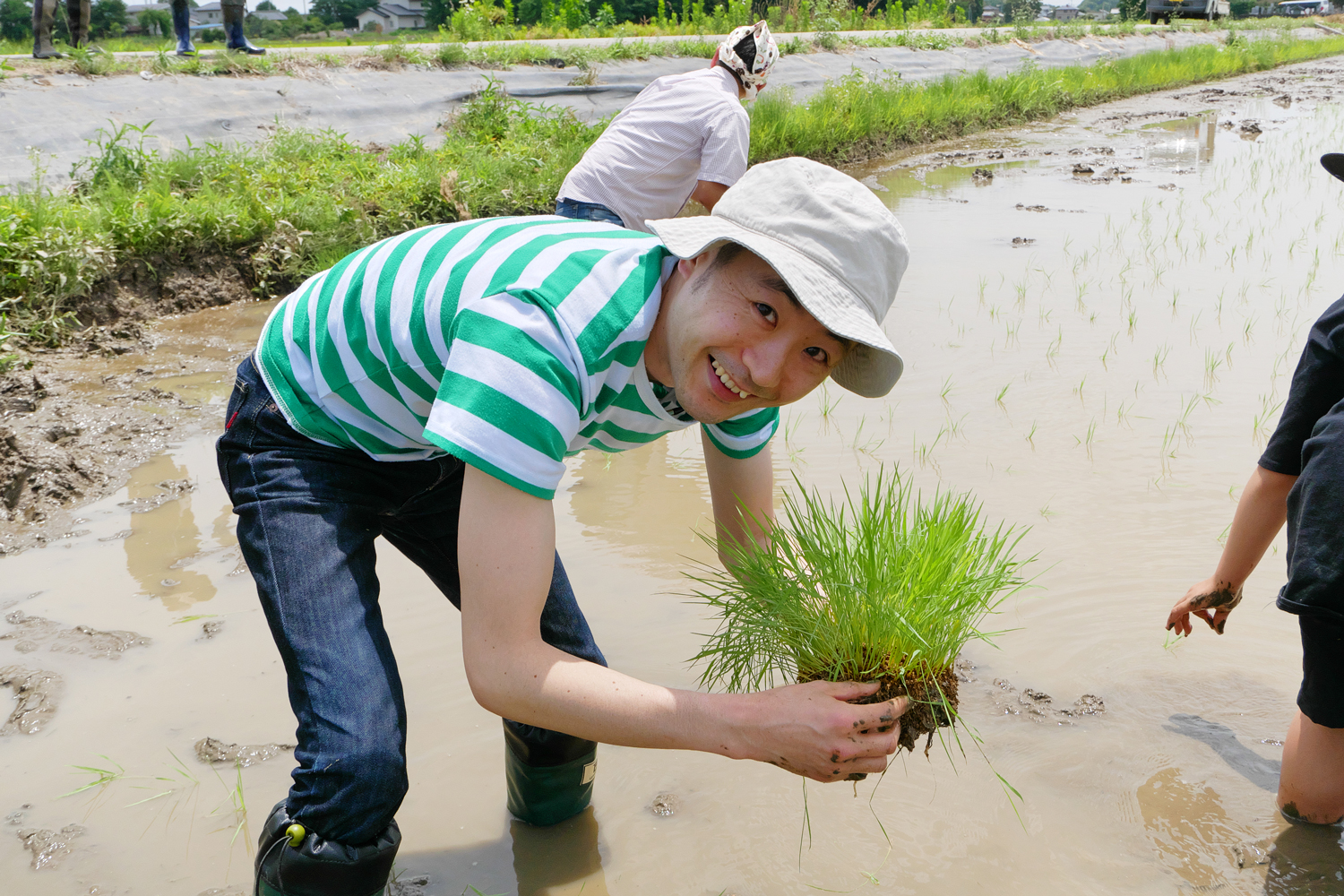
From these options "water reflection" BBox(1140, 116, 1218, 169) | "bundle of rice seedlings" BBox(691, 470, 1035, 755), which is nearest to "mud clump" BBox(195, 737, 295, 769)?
"bundle of rice seedlings" BBox(691, 470, 1035, 755)

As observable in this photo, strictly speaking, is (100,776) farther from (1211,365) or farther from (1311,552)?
(1211,365)

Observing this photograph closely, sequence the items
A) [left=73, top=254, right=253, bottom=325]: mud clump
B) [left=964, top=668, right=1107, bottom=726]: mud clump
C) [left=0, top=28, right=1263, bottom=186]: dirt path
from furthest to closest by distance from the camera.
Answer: [left=0, top=28, right=1263, bottom=186]: dirt path
[left=73, top=254, right=253, bottom=325]: mud clump
[left=964, top=668, right=1107, bottom=726]: mud clump

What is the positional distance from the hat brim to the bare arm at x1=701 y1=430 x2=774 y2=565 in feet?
1.40

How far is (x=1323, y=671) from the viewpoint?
5.34 feet

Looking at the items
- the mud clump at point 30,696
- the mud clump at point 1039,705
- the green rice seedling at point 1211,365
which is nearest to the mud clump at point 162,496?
the mud clump at point 30,696

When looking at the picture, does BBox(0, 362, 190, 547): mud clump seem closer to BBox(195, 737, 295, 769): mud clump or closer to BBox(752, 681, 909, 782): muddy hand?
BBox(195, 737, 295, 769): mud clump

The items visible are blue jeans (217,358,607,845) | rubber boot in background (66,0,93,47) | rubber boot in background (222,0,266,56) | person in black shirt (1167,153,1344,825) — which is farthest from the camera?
rubber boot in background (222,0,266,56)

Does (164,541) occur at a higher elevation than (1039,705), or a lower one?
higher

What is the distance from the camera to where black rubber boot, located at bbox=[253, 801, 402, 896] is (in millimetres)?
1428

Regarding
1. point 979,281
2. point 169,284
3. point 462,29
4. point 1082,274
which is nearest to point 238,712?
point 169,284

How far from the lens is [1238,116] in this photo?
13.1 m

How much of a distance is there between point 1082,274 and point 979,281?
0.63m

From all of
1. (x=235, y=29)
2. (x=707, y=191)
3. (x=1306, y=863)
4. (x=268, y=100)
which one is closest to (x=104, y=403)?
(x=707, y=191)

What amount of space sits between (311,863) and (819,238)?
3.73 ft
